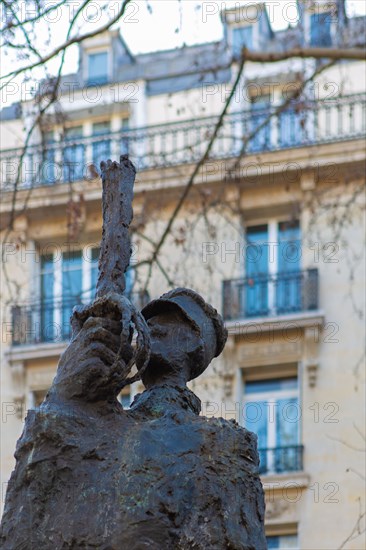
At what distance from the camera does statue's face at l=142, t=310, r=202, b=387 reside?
6.10 meters

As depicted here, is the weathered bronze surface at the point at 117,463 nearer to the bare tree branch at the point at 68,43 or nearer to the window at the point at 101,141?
the bare tree branch at the point at 68,43

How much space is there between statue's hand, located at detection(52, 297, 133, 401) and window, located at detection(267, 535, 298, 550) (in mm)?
17149

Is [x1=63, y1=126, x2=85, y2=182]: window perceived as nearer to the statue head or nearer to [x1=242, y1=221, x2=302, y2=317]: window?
[x1=242, y1=221, x2=302, y2=317]: window

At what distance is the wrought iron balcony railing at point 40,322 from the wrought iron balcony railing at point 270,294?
204 cm

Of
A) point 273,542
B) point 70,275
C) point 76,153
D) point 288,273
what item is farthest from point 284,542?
point 76,153

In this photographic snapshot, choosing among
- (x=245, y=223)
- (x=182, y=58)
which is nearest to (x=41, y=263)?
(x=245, y=223)

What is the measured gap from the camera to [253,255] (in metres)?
26.0

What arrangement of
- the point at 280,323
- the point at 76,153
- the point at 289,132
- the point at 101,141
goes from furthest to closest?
the point at 101,141
the point at 76,153
the point at 289,132
the point at 280,323

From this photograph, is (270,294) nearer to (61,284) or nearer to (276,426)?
(276,426)

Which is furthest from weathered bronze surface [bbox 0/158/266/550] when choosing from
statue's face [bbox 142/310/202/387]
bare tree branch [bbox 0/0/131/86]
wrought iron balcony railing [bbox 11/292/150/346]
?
wrought iron balcony railing [bbox 11/292/150/346]

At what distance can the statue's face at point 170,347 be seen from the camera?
6.10 metres

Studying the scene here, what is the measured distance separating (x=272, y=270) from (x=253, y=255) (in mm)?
298

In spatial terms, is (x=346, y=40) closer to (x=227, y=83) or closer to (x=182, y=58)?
(x=227, y=83)

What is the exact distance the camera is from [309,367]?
2480 cm
